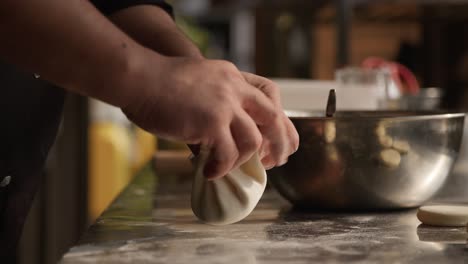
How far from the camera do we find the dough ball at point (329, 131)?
109 centimetres

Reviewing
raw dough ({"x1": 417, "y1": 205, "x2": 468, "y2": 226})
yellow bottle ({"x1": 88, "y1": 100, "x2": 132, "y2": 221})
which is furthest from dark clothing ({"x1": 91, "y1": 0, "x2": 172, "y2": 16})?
yellow bottle ({"x1": 88, "y1": 100, "x2": 132, "y2": 221})

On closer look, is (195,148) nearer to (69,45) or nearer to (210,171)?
(210,171)

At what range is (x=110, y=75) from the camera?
768 mm

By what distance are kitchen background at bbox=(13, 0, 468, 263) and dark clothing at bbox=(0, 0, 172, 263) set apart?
166cm

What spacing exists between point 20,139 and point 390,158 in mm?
560

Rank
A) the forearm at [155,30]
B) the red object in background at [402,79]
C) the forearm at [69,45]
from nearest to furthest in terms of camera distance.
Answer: the forearm at [69,45]
the forearm at [155,30]
the red object in background at [402,79]

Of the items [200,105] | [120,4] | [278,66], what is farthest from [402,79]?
[200,105]

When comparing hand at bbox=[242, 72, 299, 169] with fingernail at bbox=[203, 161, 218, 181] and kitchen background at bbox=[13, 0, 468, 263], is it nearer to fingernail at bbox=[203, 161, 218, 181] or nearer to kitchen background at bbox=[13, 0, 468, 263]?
fingernail at bbox=[203, 161, 218, 181]

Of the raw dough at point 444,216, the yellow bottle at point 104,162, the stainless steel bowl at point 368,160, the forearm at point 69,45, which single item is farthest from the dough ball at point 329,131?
the yellow bottle at point 104,162

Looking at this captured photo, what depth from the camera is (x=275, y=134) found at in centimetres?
88

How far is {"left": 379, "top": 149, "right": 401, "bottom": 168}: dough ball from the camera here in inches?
42.6

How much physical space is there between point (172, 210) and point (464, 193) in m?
0.48

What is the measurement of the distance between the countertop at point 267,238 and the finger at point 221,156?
0.08m

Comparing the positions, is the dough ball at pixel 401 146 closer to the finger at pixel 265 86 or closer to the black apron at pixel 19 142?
the finger at pixel 265 86
